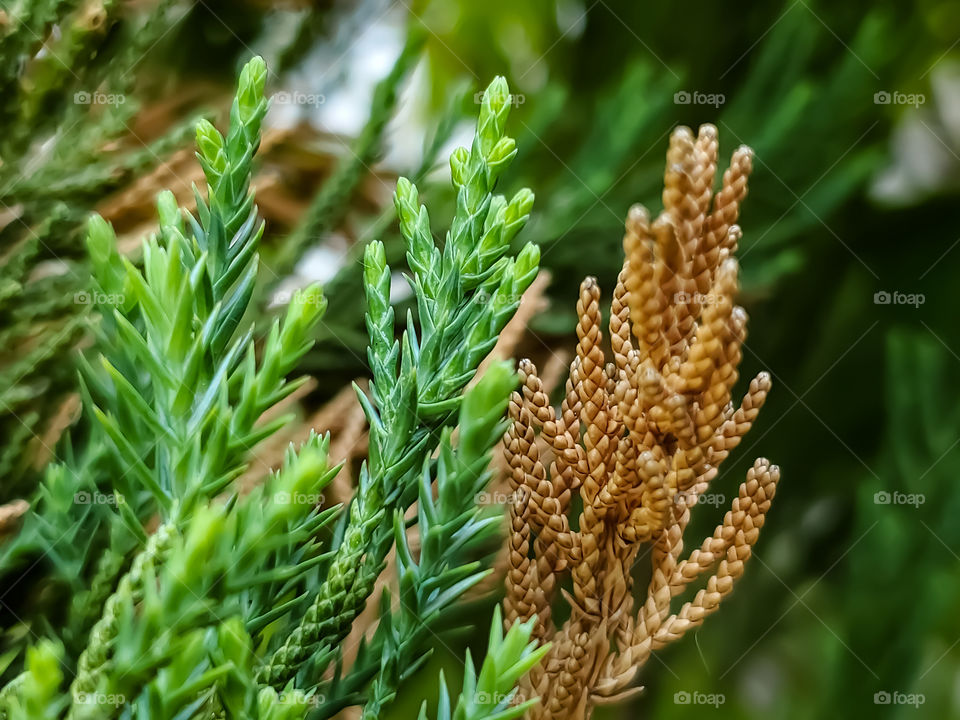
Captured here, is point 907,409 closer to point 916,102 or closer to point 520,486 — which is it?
point 916,102

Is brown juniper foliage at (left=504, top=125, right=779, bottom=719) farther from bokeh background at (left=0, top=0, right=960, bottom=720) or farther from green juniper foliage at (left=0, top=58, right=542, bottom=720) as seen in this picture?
bokeh background at (left=0, top=0, right=960, bottom=720)

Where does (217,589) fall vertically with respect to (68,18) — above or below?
below

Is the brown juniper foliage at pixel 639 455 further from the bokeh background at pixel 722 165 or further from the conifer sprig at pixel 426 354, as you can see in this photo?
the bokeh background at pixel 722 165

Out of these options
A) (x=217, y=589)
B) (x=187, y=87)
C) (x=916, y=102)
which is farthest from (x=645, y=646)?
(x=916, y=102)

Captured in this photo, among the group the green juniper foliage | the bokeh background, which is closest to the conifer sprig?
the green juniper foliage

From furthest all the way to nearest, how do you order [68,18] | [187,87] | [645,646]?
[187,87], [68,18], [645,646]
